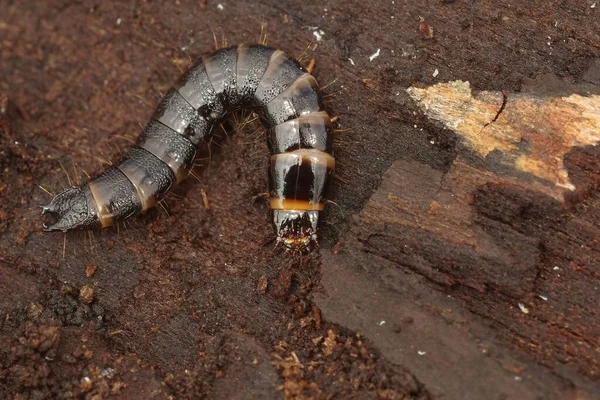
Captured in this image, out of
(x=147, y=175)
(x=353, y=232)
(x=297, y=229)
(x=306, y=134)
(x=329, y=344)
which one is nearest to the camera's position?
(x=329, y=344)

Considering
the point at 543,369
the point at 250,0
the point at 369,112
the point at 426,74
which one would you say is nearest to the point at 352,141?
the point at 369,112

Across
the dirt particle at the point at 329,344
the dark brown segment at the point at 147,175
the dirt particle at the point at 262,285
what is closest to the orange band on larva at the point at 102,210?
the dark brown segment at the point at 147,175

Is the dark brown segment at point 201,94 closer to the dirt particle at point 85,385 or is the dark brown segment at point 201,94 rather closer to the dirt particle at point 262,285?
the dirt particle at point 262,285

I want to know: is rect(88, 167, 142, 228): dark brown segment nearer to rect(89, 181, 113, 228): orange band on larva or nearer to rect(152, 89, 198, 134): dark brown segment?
rect(89, 181, 113, 228): orange band on larva

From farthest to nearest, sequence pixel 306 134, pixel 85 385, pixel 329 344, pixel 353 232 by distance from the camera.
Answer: pixel 306 134
pixel 353 232
pixel 85 385
pixel 329 344

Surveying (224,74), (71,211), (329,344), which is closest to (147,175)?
(71,211)

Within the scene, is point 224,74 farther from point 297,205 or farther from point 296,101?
point 297,205
